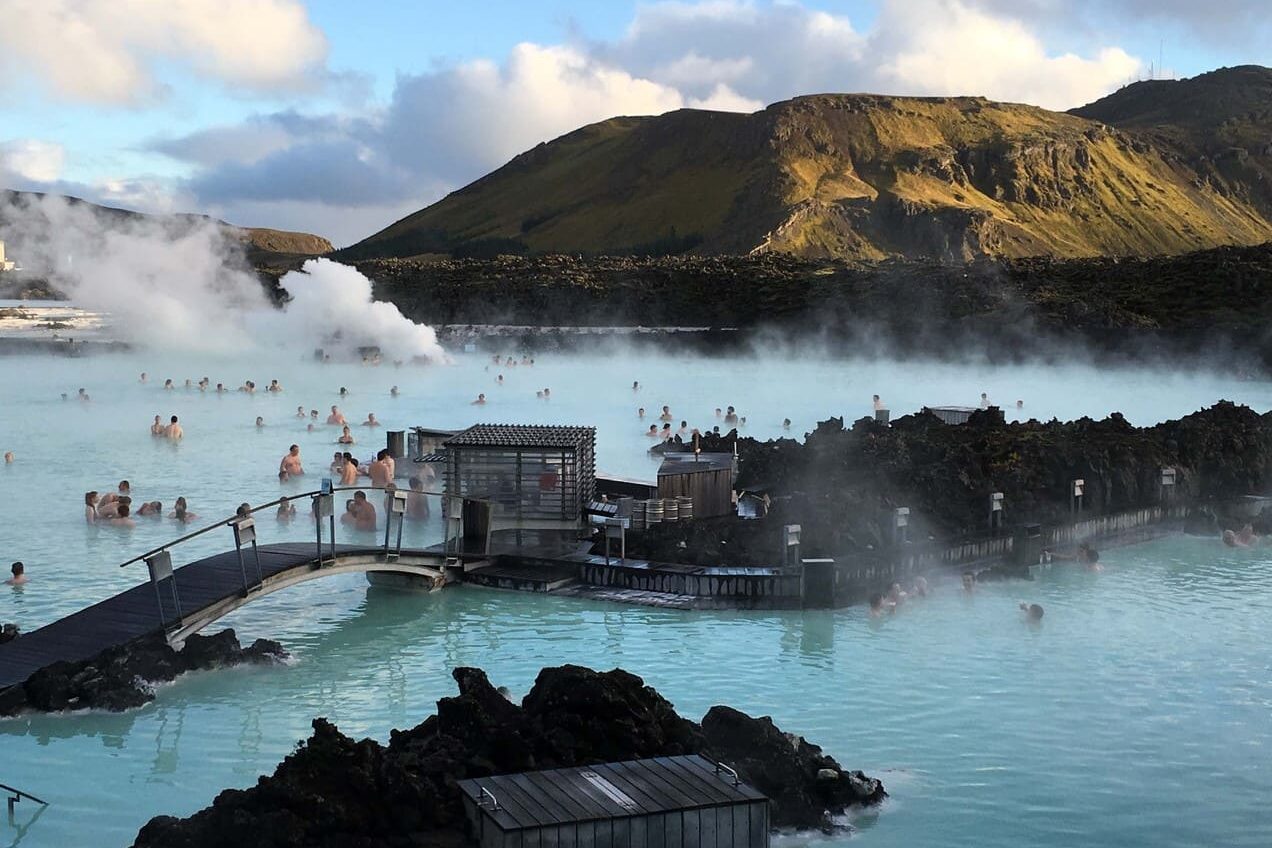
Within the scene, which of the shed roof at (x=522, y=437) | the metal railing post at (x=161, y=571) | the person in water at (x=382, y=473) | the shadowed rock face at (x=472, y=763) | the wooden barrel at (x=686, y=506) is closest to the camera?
the shadowed rock face at (x=472, y=763)

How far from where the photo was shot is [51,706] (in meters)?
11.4

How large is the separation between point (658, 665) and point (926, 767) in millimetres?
3391

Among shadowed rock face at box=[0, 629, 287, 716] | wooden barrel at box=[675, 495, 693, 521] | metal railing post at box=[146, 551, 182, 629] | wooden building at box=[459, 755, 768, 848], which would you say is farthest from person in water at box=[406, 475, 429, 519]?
wooden building at box=[459, 755, 768, 848]

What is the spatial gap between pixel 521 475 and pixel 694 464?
2.91m

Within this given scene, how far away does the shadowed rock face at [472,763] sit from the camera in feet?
26.0

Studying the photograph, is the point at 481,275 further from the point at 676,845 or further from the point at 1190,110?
the point at 1190,110

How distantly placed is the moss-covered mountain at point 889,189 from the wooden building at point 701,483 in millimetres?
90638

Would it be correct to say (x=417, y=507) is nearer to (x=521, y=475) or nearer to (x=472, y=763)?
(x=521, y=475)

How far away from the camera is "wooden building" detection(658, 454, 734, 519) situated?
18641 mm

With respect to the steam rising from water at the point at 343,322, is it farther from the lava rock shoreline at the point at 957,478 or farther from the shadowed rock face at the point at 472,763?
the shadowed rock face at the point at 472,763

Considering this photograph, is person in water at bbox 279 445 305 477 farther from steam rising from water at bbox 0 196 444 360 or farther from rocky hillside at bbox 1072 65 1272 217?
rocky hillside at bbox 1072 65 1272 217

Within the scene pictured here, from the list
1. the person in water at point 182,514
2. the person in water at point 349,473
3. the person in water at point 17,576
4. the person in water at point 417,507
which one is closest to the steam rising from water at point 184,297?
the person in water at point 349,473

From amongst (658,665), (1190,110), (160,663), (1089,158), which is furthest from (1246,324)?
(1190,110)

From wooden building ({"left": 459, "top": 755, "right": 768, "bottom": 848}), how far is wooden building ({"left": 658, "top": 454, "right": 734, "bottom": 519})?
1047 cm
